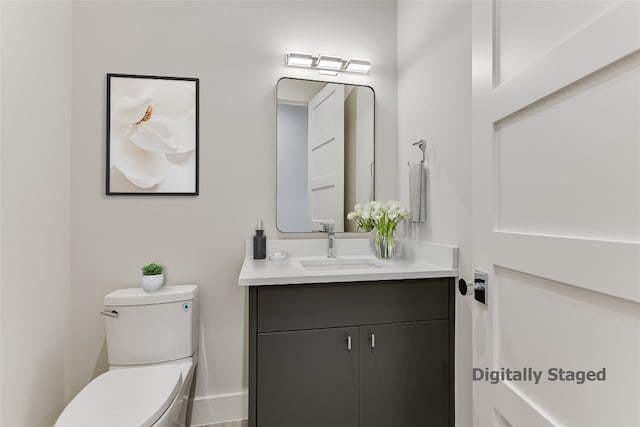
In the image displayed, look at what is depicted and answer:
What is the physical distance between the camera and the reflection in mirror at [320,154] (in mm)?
1936

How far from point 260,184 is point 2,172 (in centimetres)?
109

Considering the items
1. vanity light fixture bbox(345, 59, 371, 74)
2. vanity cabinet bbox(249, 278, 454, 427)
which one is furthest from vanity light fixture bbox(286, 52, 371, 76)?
vanity cabinet bbox(249, 278, 454, 427)

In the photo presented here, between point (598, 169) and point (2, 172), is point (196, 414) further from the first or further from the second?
point (598, 169)

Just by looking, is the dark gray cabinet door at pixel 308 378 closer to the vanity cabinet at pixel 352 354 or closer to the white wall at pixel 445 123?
the vanity cabinet at pixel 352 354

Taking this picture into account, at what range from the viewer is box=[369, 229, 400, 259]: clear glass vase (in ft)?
Answer: 5.81

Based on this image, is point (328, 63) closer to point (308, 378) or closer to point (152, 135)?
point (152, 135)

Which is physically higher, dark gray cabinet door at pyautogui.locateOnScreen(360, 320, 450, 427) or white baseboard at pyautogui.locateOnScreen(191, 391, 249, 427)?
dark gray cabinet door at pyautogui.locateOnScreen(360, 320, 450, 427)

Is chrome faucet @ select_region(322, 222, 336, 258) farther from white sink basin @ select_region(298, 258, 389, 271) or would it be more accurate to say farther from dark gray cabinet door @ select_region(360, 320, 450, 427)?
dark gray cabinet door @ select_region(360, 320, 450, 427)

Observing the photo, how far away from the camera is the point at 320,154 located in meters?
1.96

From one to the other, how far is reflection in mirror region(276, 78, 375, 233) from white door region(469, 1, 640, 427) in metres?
1.10

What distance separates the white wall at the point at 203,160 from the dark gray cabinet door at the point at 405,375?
0.82m

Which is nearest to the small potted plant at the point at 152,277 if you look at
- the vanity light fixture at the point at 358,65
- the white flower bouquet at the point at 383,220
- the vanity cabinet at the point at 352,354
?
the vanity cabinet at the point at 352,354

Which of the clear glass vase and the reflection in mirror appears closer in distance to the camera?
the clear glass vase

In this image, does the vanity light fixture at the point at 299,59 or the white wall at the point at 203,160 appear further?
the vanity light fixture at the point at 299,59
